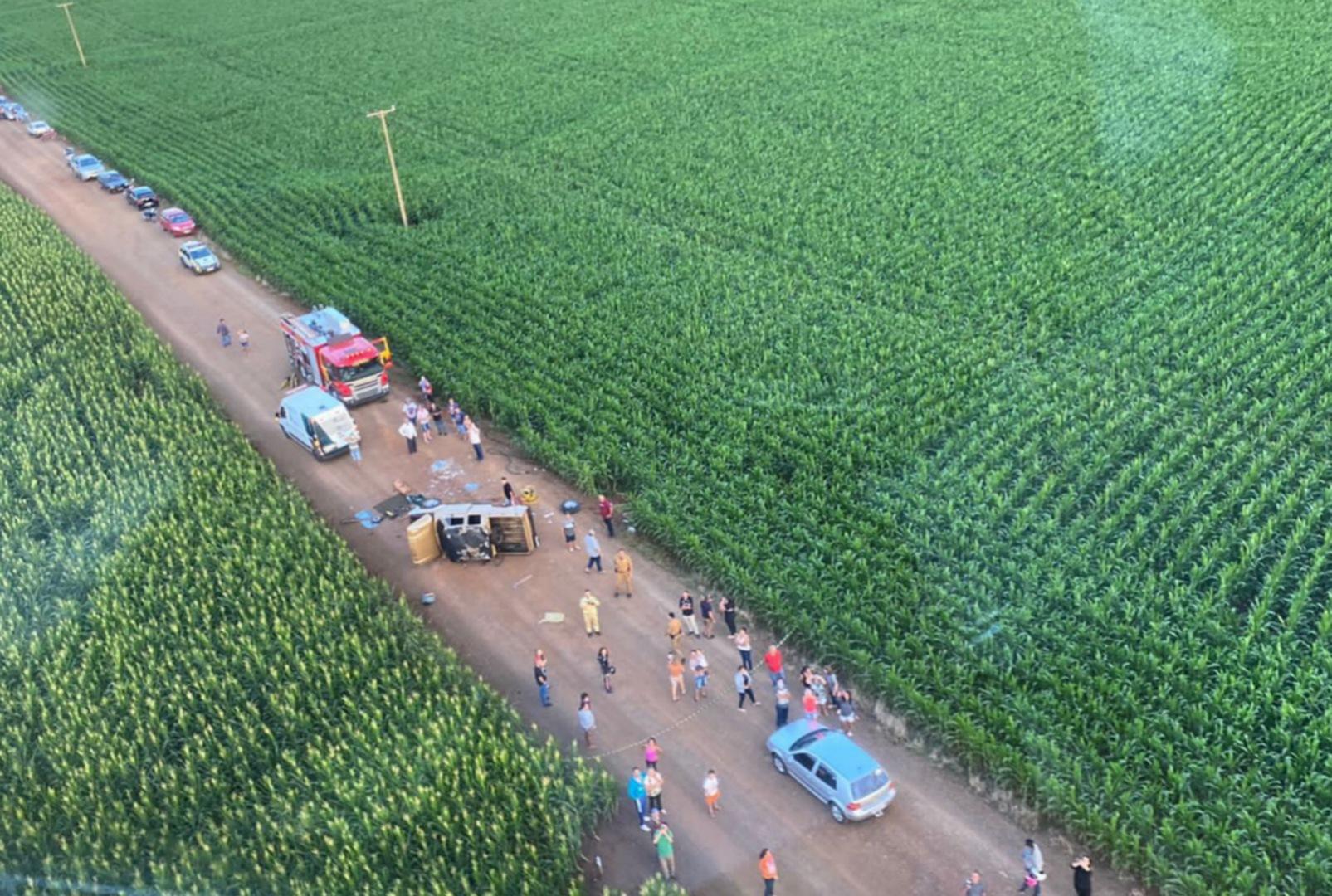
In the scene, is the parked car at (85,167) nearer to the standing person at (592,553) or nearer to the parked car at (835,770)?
the standing person at (592,553)

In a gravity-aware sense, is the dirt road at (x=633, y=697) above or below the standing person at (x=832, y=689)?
below

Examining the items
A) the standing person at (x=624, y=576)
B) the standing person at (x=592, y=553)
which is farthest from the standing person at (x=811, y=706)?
the standing person at (x=592, y=553)

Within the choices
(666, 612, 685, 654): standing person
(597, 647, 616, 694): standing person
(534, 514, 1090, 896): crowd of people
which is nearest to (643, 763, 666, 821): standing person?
(534, 514, 1090, 896): crowd of people

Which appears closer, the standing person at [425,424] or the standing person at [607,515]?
the standing person at [607,515]

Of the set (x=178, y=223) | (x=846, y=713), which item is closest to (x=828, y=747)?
(x=846, y=713)

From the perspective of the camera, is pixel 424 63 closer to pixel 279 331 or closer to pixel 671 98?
pixel 671 98
